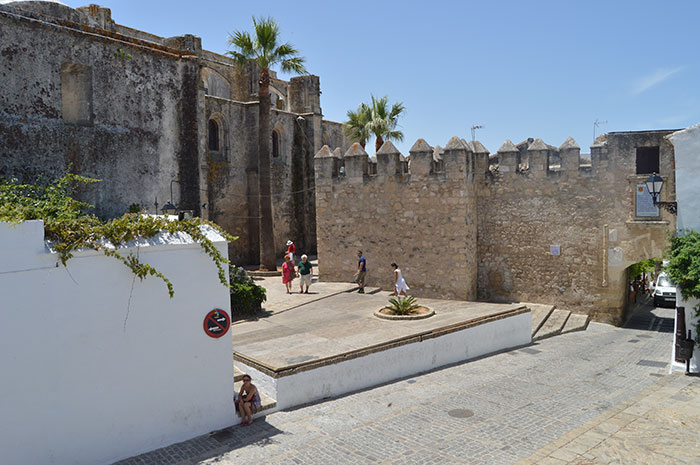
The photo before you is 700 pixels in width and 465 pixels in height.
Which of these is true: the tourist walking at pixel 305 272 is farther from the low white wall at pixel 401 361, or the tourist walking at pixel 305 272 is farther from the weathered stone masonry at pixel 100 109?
the low white wall at pixel 401 361

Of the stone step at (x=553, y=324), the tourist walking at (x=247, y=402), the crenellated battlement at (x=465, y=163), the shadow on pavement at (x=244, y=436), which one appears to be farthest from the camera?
the crenellated battlement at (x=465, y=163)

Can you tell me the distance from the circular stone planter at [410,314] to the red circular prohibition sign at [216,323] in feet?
16.9

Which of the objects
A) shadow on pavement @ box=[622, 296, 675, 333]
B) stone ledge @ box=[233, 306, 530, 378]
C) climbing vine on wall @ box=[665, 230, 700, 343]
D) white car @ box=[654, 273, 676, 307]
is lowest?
shadow on pavement @ box=[622, 296, 675, 333]

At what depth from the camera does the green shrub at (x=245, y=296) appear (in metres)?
13.5

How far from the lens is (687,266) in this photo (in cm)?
1055

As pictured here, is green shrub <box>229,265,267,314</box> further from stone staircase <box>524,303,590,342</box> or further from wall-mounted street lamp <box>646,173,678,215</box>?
wall-mounted street lamp <box>646,173,678,215</box>

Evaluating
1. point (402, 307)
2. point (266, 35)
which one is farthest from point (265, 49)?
point (402, 307)

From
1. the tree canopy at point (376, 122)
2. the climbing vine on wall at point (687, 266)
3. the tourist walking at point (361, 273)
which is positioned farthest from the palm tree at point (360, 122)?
the climbing vine on wall at point (687, 266)

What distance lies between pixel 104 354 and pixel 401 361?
577 centimetres

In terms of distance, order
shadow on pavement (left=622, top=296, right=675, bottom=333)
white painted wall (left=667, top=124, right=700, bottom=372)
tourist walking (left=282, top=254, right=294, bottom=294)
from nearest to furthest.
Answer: white painted wall (left=667, top=124, right=700, bottom=372) → shadow on pavement (left=622, top=296, right=675, bottom=333) → tourist walking (left=282, top=254, right=294, bottom=294)

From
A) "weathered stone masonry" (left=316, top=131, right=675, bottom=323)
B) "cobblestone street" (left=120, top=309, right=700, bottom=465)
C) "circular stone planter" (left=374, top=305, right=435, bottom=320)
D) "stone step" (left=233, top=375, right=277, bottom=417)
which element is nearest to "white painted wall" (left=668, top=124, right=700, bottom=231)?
"cobblestone street" (left=120, top=309, right=700, bottom=465)

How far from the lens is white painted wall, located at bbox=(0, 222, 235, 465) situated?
20.4 feet

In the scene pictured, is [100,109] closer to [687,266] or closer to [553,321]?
[687,266]

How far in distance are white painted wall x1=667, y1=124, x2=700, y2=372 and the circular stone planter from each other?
17.5 feet
